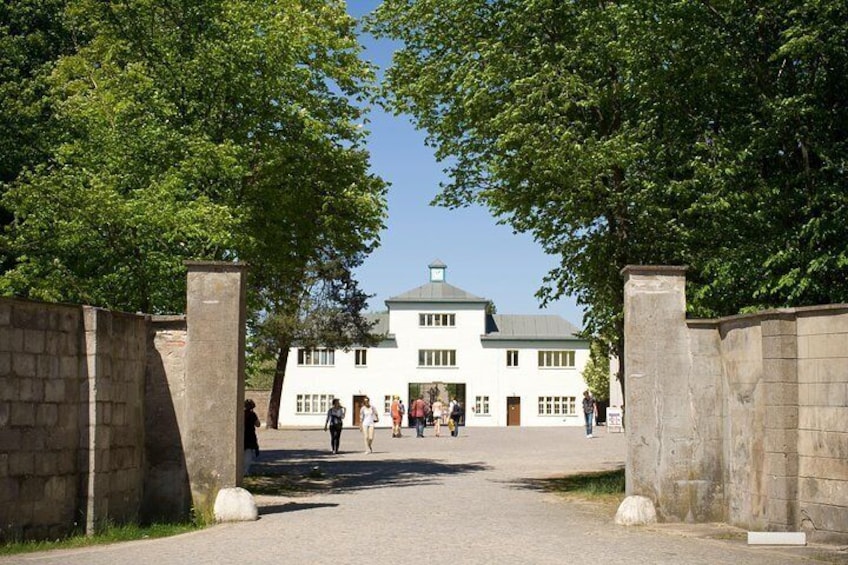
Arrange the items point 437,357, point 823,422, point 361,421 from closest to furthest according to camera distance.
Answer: point 823,422 → point 361,421 → point 437,357

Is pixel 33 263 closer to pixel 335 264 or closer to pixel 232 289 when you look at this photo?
pixel 232 289

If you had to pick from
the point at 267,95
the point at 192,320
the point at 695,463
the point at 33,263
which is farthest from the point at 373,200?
the point at 695,463

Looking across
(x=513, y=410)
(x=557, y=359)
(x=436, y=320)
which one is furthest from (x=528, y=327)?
(x=436, y=320)

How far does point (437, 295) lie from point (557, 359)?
1033 cm

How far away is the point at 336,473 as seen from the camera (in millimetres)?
25859

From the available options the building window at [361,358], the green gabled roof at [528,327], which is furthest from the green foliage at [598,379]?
the building window at [361,358]

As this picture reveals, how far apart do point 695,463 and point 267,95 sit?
37.7ft

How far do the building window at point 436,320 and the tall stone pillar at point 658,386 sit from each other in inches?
2560

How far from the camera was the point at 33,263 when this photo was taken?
68.1 feet

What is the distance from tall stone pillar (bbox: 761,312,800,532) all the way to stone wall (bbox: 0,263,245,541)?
732 centimetres

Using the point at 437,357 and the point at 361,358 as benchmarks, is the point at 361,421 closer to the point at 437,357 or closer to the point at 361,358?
the point at 361,358

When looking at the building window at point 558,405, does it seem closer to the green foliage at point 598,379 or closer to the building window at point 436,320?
the green foliage at point 598,379

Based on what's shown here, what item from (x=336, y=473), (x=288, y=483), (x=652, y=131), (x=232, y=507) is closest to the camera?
(x=232, y=507)

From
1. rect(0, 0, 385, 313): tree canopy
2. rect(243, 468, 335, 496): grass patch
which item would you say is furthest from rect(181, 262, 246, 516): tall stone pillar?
rect(243, 468, 335, 496): grass patch
